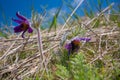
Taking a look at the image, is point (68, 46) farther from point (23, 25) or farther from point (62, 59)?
point (23, 25)

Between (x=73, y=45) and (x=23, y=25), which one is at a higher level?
(x=23, y=25)

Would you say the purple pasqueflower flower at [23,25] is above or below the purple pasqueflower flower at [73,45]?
above

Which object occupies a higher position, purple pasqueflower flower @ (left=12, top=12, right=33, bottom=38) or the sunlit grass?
purple pasqueflower flower @ (left=12, top=12, right=33, bottom=38)

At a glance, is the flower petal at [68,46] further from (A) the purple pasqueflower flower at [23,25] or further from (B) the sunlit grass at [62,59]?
(A) the purple pasqueflower flower at [23,25]

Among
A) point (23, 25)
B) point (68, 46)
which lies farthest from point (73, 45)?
point (23, 25)

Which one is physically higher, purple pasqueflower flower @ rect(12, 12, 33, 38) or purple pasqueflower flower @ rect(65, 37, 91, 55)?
purple pasqueflower flower @ rect(12, 12, 33, 38)

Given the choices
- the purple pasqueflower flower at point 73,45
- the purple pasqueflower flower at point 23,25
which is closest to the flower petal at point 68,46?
the purple pasqueflower flower at point 73,45

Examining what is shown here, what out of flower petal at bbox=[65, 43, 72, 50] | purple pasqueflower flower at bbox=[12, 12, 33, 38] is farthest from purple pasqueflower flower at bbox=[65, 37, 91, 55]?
purple pasqueflower flower at bbox=[12, 12, 33, 38]

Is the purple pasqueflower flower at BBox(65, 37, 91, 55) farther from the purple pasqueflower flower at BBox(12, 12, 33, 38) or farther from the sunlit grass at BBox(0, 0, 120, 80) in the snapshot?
the purple pasqueflower flower at BBox(12, 12, 33, 38)

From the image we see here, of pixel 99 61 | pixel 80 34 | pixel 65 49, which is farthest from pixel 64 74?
pixel 99 61

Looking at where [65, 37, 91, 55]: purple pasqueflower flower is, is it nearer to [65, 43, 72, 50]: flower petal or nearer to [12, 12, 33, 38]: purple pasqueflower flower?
[65, 43, 72, 50]: flower petal

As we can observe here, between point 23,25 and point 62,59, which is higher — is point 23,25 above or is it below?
above
